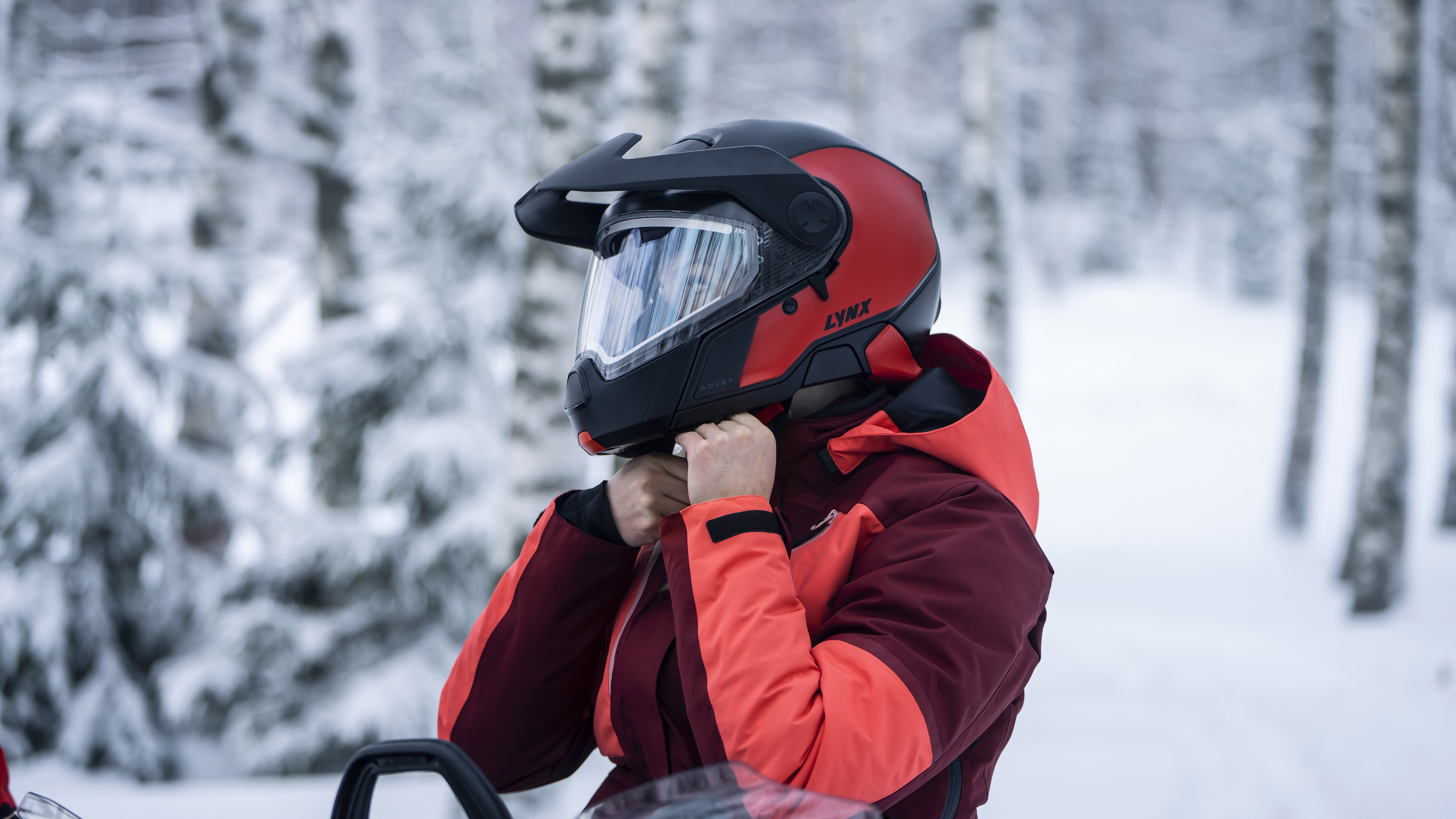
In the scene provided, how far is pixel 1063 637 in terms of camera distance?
18.6 feet

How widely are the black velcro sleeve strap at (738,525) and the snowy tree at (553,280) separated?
2568 mm

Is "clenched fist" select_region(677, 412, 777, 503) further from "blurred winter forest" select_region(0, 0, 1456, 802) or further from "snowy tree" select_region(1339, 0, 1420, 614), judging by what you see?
"snowy tree" select_region(1339, 0, 1420, 614)

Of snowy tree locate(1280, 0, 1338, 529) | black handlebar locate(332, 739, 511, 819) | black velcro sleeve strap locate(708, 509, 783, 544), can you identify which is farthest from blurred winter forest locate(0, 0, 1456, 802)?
black handlebar locate(332, 739, 511, 819)

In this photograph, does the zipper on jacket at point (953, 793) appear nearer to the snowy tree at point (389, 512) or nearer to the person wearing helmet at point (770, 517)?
the person wearing helmet at point (770, 517)

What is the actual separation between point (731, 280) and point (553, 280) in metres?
2.47

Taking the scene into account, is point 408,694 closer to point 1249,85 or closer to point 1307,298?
point 1307,298

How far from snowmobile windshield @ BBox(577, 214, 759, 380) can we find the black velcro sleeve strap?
0.29m

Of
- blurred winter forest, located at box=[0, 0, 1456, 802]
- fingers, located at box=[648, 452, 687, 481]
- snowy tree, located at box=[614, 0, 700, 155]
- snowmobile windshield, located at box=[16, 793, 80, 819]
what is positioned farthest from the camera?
blurred winter forest, located at box=[0, 0, 1456, 802]

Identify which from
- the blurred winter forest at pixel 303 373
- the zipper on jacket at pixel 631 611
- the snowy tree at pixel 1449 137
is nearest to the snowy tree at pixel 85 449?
the blurred winter forest at pixel 303 373

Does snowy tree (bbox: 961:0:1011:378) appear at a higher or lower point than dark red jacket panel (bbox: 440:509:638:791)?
higher

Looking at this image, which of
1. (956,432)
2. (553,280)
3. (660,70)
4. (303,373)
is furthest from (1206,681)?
(303,373)

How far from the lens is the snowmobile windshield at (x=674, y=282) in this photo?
1328 mm

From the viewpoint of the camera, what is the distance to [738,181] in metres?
1.29

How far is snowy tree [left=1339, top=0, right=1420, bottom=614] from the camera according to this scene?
566 cm
